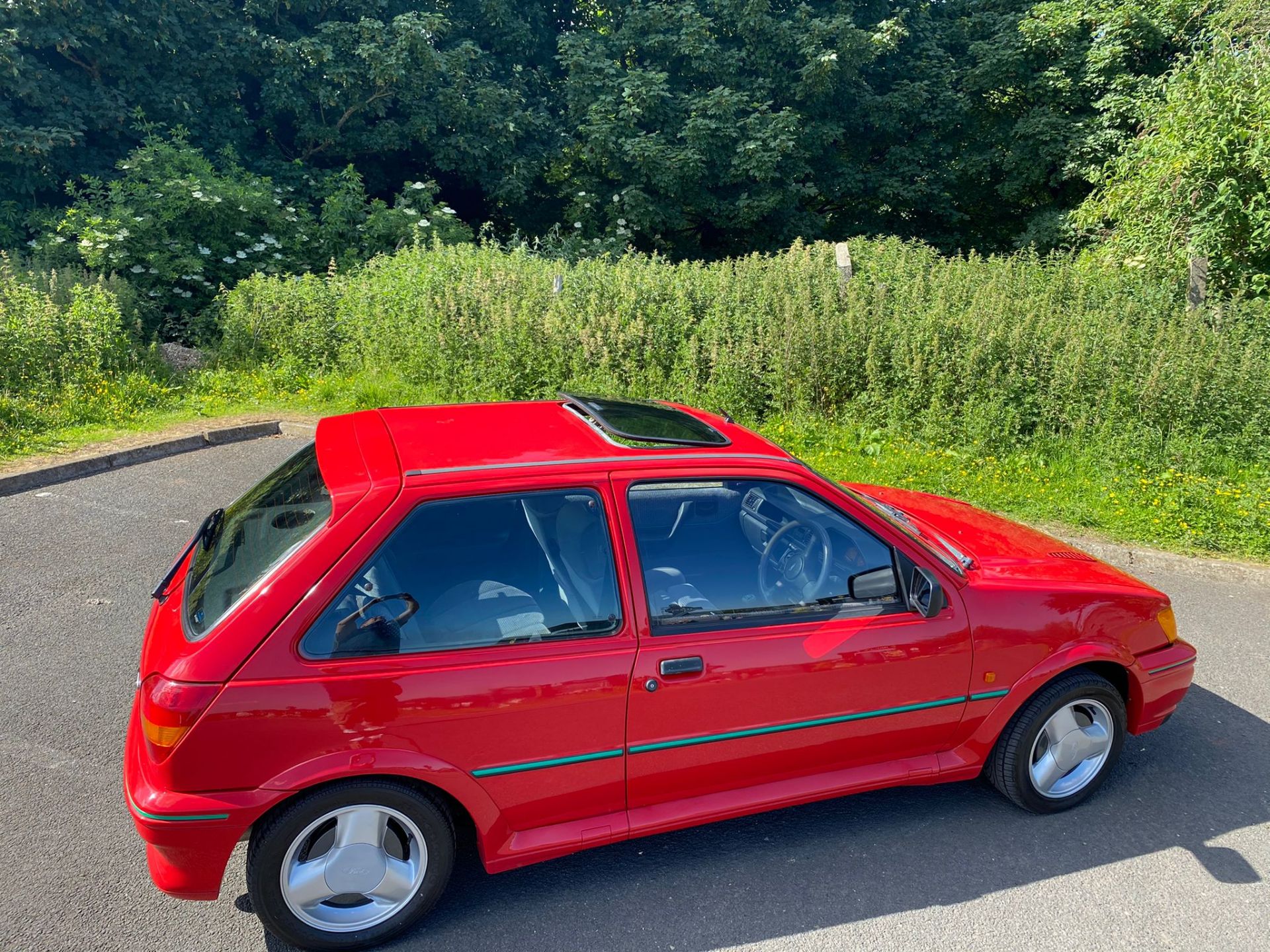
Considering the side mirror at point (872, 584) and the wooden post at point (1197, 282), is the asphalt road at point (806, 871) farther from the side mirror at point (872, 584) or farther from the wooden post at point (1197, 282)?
the wooden post at point (1197, 282)

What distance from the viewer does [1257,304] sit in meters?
9.27

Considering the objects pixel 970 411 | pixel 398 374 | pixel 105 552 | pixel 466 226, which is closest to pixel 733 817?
pixel 105 552

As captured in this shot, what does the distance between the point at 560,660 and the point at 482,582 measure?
14.8 inches

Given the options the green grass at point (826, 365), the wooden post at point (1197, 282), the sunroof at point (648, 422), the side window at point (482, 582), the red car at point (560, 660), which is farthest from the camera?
the wooden post at point (1197, 282)

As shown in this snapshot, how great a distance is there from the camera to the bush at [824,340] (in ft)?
27.7

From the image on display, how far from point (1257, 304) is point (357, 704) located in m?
9.95

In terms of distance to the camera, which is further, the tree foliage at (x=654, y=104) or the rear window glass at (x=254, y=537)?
the tree foliage at (x=654, y=104)

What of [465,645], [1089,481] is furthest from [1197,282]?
[465,645]

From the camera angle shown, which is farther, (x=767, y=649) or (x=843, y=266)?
(x=843, y=266)

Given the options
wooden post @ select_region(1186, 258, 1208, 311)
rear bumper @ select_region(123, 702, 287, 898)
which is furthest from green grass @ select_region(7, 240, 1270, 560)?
rear bumper @ select_region(123, 702, 287, 898)

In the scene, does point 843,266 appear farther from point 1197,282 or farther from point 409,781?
point 409,781

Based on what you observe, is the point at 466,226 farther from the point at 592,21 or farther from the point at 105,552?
the point at 105,552

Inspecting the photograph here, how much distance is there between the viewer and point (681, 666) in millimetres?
3184

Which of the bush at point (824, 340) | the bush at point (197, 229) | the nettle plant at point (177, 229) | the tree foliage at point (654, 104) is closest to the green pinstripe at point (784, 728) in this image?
the bush at point (824, 340)
